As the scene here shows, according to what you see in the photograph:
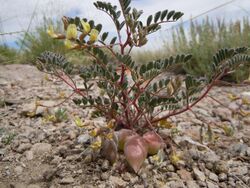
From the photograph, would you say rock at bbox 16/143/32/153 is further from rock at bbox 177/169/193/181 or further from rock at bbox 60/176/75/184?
rock at bbox 177/169/193/181

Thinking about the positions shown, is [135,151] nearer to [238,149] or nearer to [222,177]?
[222,177]

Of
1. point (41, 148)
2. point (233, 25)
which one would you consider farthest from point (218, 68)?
point (233, 25)

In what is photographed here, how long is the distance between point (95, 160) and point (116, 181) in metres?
0.16

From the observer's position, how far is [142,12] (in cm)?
130

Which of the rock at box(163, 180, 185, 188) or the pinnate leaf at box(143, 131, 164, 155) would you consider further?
the pinnate leaf at box(143, 131, 164, 155)

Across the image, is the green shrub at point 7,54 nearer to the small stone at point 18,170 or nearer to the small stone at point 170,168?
the small stone at point 18,170

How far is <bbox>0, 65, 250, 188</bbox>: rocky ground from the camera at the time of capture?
1.39m

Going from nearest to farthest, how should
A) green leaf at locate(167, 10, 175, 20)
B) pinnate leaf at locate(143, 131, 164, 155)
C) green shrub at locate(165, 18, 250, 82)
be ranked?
green leaf at locate(167, 10, 175, 20)
pinnate leaf at locate(143, 131, 164, 155)
green shrub at locate(165, 18, 250, 82)

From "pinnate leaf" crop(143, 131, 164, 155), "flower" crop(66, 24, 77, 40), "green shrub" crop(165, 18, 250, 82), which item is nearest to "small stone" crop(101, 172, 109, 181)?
"pinnate leaf" crop(143, 131, 164, 155)

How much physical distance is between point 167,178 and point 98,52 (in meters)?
0.56

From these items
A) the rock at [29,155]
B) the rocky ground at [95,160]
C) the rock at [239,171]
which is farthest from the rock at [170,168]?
the rock at [29,155]

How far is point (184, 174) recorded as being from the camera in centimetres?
146

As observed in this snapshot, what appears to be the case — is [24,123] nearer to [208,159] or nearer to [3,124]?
[3,124]

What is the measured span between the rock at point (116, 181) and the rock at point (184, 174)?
9.4 inches
